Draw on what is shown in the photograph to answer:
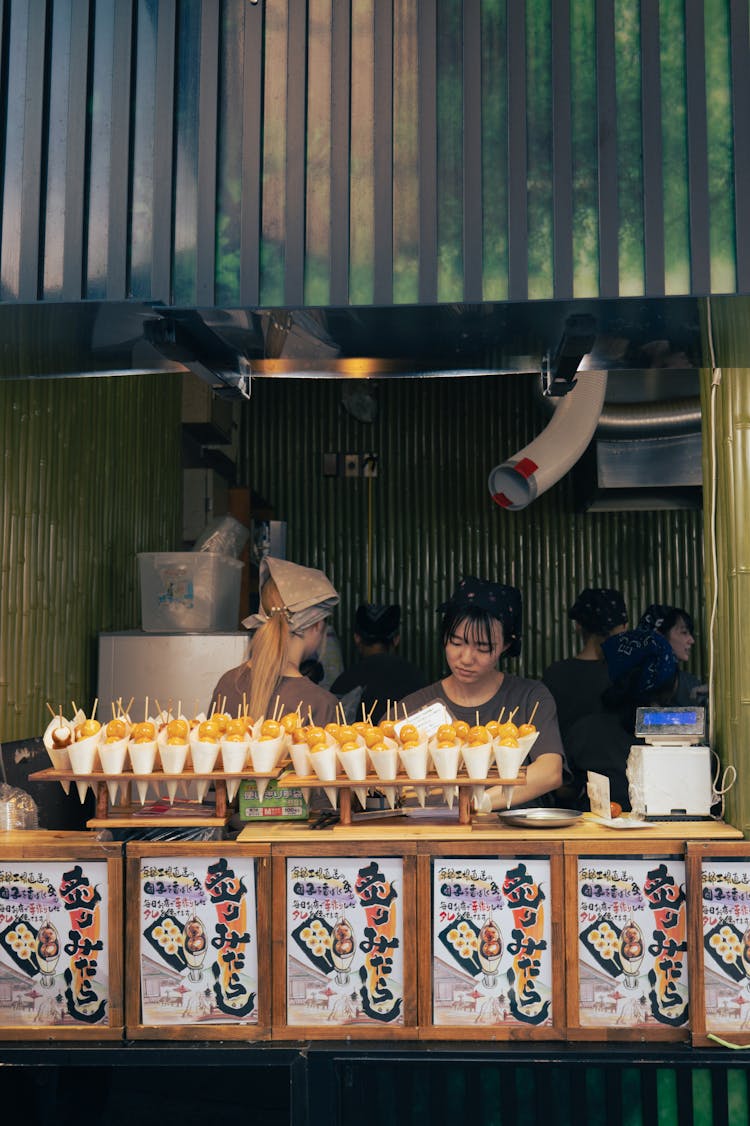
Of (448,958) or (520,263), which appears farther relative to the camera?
(448,958)

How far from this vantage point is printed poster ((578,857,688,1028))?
274 centimetres

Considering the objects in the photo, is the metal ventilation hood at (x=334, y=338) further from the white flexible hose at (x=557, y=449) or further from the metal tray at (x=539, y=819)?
the white flexible hose at (x=557, y=449)

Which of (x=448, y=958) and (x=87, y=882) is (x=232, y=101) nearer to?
(x=87, y=882)

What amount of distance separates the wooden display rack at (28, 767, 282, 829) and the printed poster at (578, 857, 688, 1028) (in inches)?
36.1

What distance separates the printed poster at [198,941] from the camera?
9.06 feet

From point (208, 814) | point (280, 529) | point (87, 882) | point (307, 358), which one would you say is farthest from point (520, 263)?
point (280, 529)

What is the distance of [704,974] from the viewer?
2736mm

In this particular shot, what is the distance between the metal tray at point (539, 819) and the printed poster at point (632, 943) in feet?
0.49

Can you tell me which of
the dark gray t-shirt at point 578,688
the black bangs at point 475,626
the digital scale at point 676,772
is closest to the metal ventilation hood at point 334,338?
the digital scale at point 676,772

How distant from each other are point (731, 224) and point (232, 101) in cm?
112

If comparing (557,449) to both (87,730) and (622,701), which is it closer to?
(622,701)

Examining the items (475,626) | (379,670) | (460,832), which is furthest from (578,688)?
(460,832)

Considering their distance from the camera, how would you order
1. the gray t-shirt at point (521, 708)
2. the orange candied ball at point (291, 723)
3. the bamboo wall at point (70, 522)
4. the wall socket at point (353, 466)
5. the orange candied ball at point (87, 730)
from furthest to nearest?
the wall socket at point (353, 466) → the bamboo wall at point (70, 522) → the gray t-shirt at point (521, 708) → the orange candied ball at point (291, 723) → the orange candied ball at point (87, 730)

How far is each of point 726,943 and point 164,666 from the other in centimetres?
318
